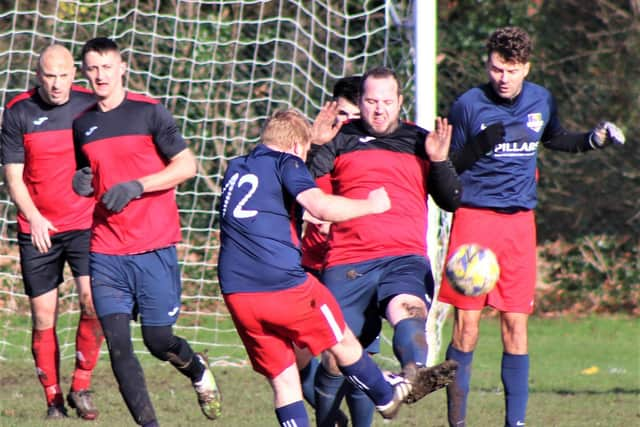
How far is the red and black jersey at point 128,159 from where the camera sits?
6059mm

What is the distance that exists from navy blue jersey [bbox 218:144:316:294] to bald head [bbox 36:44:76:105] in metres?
2.10

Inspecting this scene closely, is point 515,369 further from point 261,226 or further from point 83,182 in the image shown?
point 83,182

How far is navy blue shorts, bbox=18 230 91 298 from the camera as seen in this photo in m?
7.25

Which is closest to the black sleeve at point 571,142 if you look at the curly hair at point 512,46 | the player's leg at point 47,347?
the curly hair at point 512,46

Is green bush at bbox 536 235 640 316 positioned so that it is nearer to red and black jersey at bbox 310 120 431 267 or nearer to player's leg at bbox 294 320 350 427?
player's leg at bbox 294 320 350 427

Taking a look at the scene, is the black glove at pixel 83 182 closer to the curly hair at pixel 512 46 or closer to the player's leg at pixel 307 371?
the player's leg at pixel 307 371

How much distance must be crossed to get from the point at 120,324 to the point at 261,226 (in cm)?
123

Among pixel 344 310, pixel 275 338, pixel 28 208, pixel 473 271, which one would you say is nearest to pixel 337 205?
pixel 275 338

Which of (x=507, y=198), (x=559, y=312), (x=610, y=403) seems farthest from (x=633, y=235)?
(x=507, y=198)

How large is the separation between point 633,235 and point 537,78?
210cm

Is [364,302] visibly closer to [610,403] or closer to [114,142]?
[114,142]

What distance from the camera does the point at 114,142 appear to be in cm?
606

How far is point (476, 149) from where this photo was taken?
6133mm

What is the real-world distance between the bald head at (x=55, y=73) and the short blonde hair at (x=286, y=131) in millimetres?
2004
